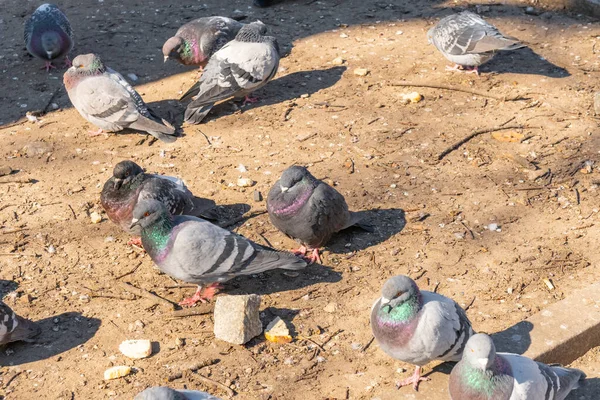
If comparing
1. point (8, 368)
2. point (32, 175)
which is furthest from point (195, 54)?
point (8, 368)

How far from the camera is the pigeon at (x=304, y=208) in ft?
16.6

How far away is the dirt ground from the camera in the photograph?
445 cm

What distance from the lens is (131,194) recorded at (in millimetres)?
5297

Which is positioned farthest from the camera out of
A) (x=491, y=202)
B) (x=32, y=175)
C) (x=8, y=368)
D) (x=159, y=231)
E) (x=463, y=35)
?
(x=463, y=35)

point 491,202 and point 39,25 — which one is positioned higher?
point 39,25

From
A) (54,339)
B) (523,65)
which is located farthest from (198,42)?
(54,339)

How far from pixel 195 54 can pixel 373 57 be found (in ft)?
5.81

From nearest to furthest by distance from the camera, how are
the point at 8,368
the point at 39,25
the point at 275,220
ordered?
the point at 8,368 → the point at 275,220 → the point at 39,25

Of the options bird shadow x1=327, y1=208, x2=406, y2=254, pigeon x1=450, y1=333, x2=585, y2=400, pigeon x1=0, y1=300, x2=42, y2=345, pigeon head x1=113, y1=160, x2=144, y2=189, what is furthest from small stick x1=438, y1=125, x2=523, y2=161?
pigeon x1=0, y1=300, x2=42, y2=345

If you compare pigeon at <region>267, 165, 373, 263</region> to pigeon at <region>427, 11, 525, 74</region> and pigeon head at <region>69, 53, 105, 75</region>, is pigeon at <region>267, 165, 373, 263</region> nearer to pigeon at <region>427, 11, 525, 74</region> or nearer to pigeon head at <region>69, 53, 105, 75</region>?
pigeon head at <region>69, 53, 105, 75</region>

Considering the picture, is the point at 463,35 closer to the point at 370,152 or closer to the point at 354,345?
the point at 370,152

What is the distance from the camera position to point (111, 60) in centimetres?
803

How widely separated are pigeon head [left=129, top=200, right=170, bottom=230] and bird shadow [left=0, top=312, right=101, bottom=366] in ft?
2.13

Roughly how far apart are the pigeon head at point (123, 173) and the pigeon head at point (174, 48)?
2.57 m
